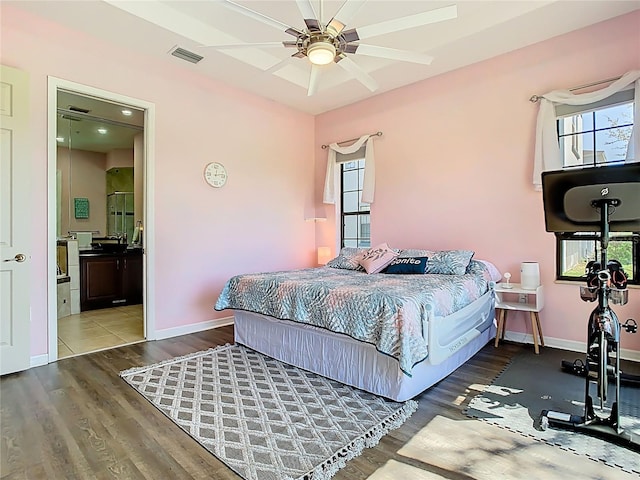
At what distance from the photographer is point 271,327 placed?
134 inches

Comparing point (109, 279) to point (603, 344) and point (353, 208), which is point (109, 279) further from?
point (603, 344)

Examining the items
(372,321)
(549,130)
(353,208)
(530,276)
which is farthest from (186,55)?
(530,276)

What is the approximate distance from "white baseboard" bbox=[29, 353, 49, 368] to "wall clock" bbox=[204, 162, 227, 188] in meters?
2.47

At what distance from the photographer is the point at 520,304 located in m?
3.76

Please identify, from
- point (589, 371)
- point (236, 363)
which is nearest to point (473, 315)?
point (589, 371)

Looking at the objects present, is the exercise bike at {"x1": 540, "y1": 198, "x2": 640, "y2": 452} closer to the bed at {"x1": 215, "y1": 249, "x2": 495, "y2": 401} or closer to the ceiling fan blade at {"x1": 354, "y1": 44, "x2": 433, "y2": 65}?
the bed at {"x1": 215, "y1": 249, "x2": 495, "y2": 401}

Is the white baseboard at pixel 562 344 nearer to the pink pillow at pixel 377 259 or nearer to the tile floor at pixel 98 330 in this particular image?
the pink pillow at pixel 377 259

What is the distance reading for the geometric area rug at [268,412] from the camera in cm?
188

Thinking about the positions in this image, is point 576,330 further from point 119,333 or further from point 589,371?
point 119,333

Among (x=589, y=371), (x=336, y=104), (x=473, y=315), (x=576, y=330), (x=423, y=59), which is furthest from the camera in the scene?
(x=336, y=104)

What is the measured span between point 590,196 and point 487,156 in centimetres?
226

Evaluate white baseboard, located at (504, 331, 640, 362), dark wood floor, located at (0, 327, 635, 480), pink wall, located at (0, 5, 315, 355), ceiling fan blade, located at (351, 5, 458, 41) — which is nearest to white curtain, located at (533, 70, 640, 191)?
white baseboard, located at (504, 331, 640, 362)

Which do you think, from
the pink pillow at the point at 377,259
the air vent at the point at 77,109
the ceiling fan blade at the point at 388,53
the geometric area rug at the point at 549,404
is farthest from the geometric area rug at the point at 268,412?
the air vent at the point at 77,109

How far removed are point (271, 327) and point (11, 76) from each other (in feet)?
10.1
